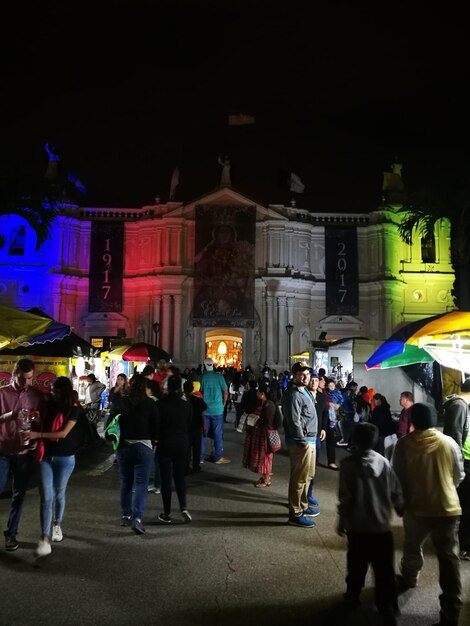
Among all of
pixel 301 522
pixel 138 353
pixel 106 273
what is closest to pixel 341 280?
pixel 106 273

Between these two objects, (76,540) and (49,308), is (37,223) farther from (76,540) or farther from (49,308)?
(76,540)

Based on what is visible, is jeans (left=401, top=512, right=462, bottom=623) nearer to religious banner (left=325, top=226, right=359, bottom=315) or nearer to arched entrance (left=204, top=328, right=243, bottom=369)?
religious banner (left=325, top=226, right=359, bottom=315)

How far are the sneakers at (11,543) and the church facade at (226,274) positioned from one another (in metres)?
29.8

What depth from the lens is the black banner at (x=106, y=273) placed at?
36312 millimetres

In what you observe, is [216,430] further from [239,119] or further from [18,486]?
[239,119]

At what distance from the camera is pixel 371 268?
39375mm

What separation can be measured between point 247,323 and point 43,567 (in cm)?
3086

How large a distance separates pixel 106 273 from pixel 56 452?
31.5 m

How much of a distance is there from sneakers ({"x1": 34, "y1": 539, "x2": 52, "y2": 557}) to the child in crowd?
338cm

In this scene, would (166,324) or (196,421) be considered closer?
(196,421)

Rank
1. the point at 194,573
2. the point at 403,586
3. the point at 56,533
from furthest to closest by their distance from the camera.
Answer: the point at 56,533
the point at 194,573
the point at 403,586

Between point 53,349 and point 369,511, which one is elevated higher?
point 53,349

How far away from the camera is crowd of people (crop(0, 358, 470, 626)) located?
4309 mm

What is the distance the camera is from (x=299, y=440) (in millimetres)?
7086
